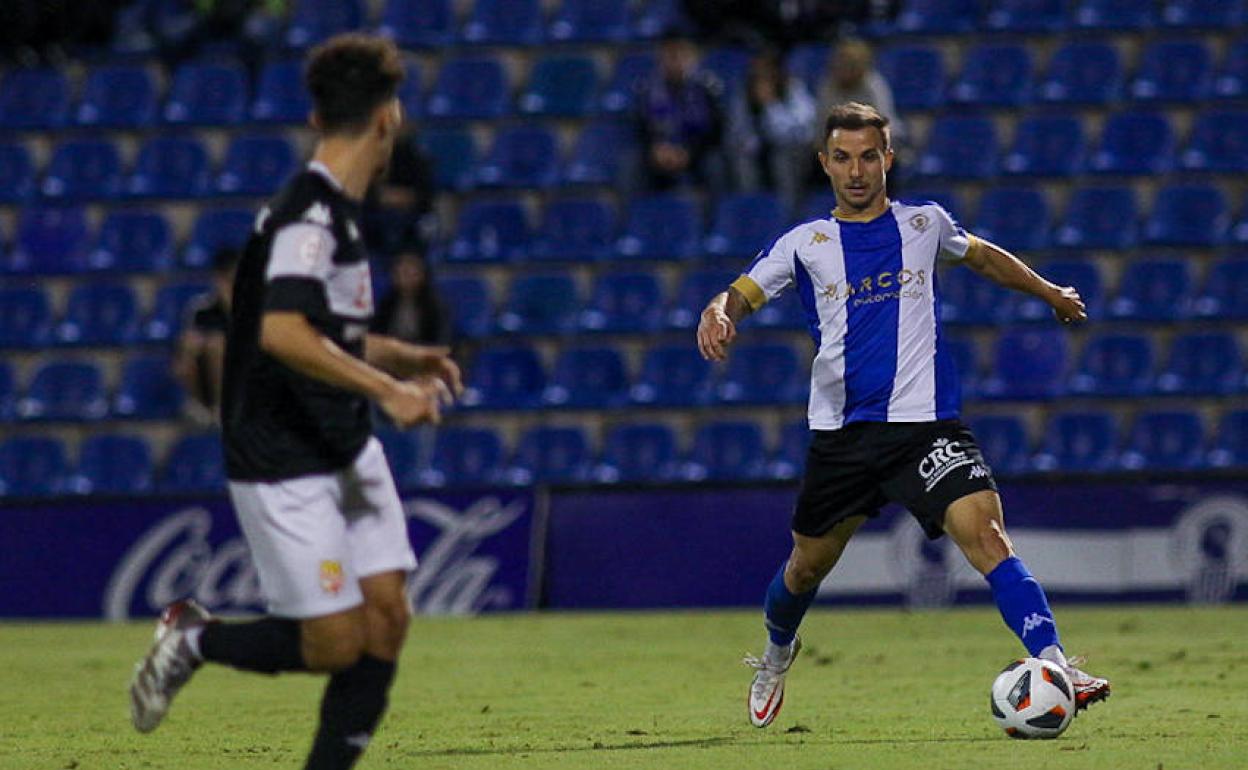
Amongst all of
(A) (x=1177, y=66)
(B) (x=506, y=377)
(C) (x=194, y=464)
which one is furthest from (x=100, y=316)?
(A) (x=1177, y=66)

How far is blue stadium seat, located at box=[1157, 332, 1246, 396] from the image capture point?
54.4 ft

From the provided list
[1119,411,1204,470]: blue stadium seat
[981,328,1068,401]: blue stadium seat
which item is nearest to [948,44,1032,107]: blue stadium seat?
[981,328,1068,401]: blue stadium seat

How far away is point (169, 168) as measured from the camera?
1909 centimetres

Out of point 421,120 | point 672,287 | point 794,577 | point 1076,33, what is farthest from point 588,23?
point 794,577

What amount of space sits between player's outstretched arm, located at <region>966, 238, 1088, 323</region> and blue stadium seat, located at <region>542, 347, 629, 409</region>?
348 inches

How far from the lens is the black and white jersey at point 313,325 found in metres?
5.73

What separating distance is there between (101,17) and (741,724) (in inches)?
535

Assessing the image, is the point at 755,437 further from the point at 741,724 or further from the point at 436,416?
the point at 436,416

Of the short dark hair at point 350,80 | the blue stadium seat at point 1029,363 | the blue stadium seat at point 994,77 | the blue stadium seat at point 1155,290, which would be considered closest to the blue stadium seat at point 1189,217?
the blue stadium seat at point 1155,290

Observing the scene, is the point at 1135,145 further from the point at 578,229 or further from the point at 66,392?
the point at 66,392

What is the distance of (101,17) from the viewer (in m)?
20.1

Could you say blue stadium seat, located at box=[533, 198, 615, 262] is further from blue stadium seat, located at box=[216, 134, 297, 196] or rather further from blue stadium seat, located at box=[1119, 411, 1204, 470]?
blue stadium seat, located at box=[1119, 411, 1204, 470]

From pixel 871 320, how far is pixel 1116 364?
9100 millimetres

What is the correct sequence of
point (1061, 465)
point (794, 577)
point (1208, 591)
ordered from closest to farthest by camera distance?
point (794, 577)
point (1208, 591)
point (1061, 465)
